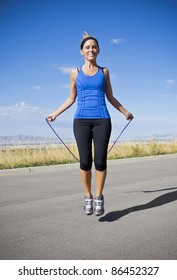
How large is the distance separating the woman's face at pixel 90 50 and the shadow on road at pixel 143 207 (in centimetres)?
196

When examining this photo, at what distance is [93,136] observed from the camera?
501 cm

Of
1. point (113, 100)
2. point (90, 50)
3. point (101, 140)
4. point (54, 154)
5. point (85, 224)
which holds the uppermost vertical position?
point (90, 50)

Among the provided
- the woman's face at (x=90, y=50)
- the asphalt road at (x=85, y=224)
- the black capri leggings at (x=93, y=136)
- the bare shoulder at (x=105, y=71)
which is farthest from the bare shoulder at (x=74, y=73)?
the asphalt road at (x=85, y=224)

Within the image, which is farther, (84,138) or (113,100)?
(113,100)

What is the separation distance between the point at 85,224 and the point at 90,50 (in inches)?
81.0

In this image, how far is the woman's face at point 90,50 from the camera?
4.98 m

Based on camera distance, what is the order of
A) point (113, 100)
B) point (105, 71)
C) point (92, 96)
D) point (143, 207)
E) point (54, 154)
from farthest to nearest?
point (54, 154)
point (143, 207)
point (113, 100)
point (105, 71)
point (92, 96)

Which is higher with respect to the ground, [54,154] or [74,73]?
[74,73]

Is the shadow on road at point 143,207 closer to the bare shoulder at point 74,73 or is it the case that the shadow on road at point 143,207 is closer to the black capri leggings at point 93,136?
the black capri leggings at point 93,136

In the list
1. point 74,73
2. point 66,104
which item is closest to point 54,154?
point 66,104

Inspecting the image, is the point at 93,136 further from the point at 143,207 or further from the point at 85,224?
the point at 143,207

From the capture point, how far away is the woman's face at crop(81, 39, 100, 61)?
16.4 ft
